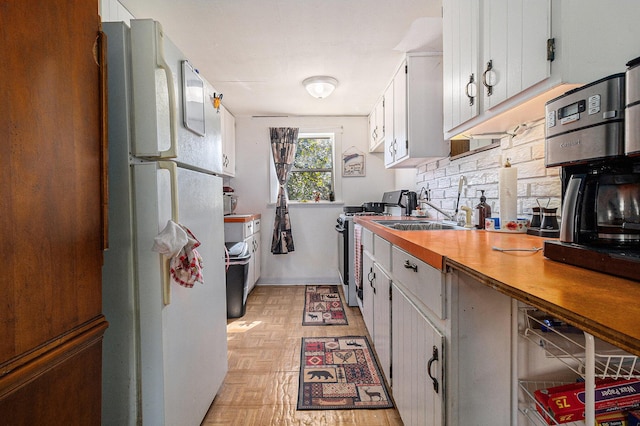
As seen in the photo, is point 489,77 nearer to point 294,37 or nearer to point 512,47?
point 512,47

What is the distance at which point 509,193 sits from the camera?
1.48 metres

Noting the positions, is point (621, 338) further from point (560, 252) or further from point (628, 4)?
point (628, 4)

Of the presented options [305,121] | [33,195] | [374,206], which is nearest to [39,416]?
[33,195]

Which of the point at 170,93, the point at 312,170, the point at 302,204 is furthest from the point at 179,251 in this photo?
the point at 312,170

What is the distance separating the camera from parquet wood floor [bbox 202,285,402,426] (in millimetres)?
1584

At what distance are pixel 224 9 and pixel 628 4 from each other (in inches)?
74.1

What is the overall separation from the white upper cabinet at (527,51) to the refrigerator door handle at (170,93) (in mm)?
1230

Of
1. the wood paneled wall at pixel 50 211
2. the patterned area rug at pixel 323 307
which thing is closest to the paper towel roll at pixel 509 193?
the wood paneled wall at pixel 50 211

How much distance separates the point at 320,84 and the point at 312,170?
1485 millimetres

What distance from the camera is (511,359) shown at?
2.96 feet

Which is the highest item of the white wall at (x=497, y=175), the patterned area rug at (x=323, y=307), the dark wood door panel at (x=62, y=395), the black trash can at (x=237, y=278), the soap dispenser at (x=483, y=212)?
the white wall at (x=497, y=175)

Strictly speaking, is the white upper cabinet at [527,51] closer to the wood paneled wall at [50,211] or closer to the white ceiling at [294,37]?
the white ceiling at [294,37]

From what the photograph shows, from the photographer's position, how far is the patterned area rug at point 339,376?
171 centimetres

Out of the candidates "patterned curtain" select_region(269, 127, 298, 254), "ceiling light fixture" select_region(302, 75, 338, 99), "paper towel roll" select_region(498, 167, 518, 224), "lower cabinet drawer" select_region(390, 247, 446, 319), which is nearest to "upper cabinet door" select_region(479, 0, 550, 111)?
"paper towel roll" select_region(498, 167, 518, 224)
